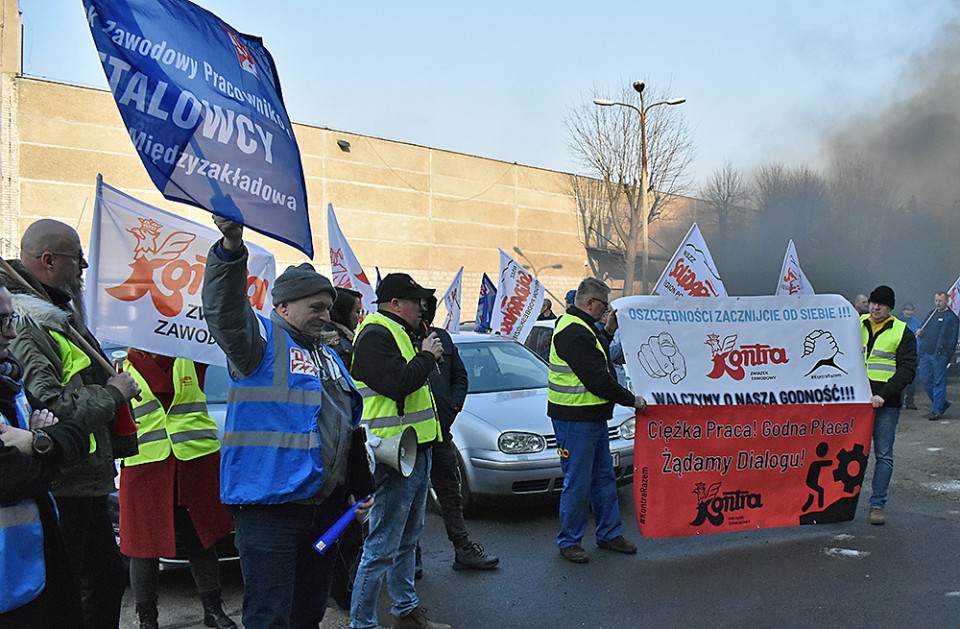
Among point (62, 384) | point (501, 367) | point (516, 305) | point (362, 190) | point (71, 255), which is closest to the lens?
point (62, 384)

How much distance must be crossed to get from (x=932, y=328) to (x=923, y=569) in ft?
30.1

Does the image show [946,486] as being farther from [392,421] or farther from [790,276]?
[392,421]

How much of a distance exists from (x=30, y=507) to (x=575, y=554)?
398cm

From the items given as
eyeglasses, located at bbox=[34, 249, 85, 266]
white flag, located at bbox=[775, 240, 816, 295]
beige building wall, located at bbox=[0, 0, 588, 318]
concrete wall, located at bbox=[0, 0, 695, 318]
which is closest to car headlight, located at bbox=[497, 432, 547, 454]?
white flag, located at bbox=[775, 240, 816, 295]

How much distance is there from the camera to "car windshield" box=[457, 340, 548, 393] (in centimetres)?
798

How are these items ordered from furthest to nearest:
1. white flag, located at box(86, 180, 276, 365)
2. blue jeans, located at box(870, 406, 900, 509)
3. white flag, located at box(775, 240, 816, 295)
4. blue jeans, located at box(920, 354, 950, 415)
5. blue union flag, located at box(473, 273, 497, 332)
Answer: blue union flag, located at box(473, 273, 497, 332) < blue jeans, located at box(920, 354, 950, 415) < white flag, located at box(775, 240, 816, 295) < blue jeans, located at box(870, 406, 900, 509) < white flag, located at box(86, 180, 276, 365)

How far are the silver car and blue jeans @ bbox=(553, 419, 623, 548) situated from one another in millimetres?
963

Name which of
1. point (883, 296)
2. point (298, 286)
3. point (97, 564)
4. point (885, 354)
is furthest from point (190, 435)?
point (883, 296)

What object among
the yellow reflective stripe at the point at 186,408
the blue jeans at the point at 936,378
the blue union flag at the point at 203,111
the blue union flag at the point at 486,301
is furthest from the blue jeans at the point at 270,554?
the blue jeans at the point at 936,378

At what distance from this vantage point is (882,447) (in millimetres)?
6273

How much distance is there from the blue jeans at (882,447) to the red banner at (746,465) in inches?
14.4

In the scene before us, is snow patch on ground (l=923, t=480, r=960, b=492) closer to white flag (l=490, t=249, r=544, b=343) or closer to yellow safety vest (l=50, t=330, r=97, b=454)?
white flag (l=490, t=249, r=544, b=343)

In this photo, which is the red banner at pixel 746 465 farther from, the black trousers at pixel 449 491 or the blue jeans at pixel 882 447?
the black trousers at pixel 449 491

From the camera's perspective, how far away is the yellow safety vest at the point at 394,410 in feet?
13.8
